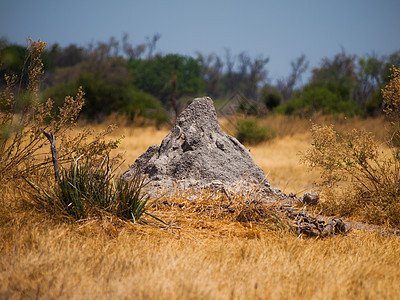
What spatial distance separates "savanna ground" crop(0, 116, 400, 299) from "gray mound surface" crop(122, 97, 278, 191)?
92 cm

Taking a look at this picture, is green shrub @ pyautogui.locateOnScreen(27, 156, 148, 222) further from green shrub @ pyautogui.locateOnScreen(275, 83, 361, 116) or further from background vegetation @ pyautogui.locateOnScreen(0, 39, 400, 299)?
green shrub @ pyautogui.locateOnScreen(275, 83, 361, 116)

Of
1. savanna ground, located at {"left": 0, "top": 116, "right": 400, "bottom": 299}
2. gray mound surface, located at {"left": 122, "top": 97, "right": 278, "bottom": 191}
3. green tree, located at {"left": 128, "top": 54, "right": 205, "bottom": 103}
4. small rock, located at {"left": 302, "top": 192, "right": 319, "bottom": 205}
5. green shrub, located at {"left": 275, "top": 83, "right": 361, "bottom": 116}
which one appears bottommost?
savanna ground, located at {"left": 0, "top": 116, "right": 400, "bottom": 299}

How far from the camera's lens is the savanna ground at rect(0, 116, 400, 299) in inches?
85.5

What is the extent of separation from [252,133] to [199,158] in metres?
8.93

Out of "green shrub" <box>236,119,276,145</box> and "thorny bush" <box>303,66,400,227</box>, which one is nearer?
"thorny bush" <box>303,66,400,227</box>

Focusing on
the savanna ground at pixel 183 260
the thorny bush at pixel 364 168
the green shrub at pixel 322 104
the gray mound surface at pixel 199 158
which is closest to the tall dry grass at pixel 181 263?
the savanna ground at pixel 183 260

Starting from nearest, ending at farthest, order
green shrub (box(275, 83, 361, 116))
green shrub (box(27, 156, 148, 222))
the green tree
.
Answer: green shrub (box(27, 156, 148, 222)) → green shrub (box(275, 83, 361, 116)) → the green tree

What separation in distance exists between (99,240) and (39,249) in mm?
467

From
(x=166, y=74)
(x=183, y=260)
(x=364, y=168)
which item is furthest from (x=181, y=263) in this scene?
(x=166, y=74)

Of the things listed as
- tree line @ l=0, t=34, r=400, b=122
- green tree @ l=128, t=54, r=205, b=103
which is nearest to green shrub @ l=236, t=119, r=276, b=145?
tree line @ l=0, t=34, r=400, b=122

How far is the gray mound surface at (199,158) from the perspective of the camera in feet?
15.9

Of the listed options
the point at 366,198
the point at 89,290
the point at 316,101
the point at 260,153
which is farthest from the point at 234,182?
the point at 316,101

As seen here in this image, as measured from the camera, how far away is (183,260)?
8.54 ft

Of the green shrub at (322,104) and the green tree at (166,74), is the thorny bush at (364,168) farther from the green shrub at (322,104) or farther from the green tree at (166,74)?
the green tree at (166,74)
